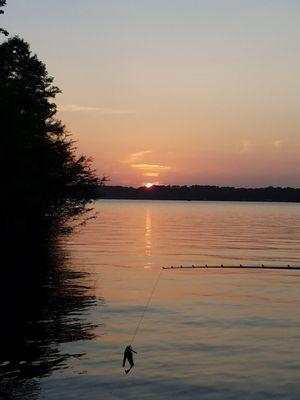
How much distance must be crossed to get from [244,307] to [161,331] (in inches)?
318

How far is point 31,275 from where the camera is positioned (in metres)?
41.7

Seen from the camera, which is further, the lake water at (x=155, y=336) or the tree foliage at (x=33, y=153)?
the tree foliage at (x=33, y=153)

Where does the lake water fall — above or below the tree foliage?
below

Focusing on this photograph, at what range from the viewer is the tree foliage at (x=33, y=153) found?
45.7 meters

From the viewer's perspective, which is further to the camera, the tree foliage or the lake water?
the tree foliage

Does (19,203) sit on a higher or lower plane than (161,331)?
higher

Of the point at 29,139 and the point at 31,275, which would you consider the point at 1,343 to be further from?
the point at 29,139

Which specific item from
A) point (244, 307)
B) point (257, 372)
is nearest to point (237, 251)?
point (244, 307)

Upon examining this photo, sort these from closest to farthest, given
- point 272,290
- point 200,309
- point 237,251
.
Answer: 1. point 200,309
2. point 272,290
3. point 237,251

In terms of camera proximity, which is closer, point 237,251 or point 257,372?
point 257,372

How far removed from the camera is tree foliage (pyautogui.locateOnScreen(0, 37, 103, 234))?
45688 mm

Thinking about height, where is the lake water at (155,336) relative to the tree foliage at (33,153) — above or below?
below

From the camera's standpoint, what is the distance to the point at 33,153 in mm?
58562

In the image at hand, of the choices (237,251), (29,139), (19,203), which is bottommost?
(237,251)
